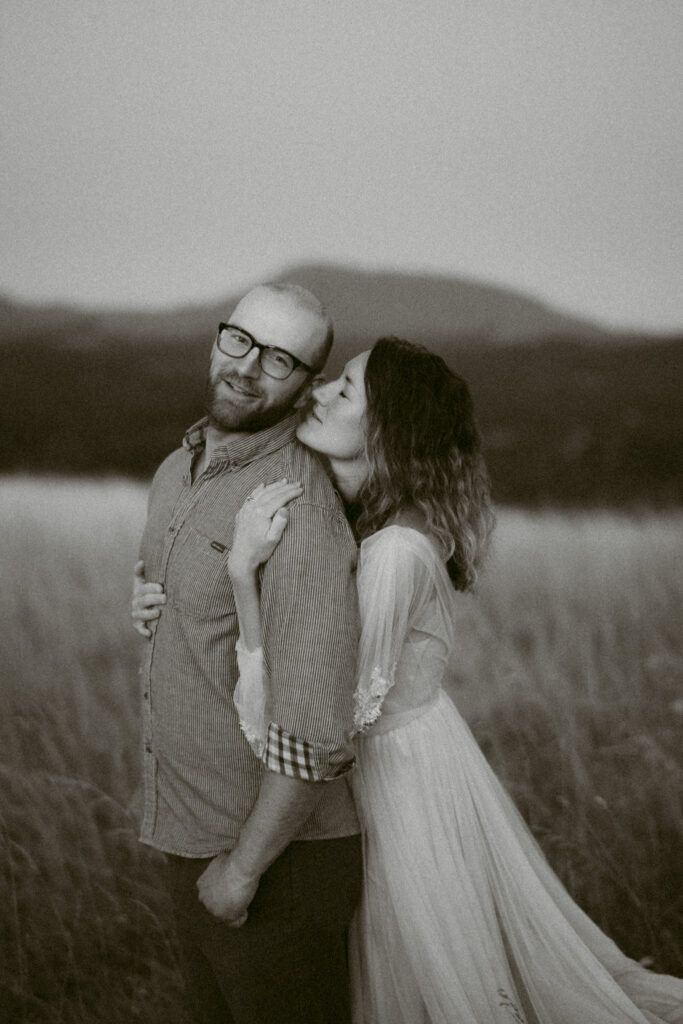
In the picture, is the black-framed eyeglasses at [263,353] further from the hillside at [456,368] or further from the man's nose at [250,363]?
the hillside at [456,368]

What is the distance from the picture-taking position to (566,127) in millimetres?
2936

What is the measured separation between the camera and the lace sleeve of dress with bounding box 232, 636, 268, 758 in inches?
64.1

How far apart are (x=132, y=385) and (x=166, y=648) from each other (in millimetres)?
1339

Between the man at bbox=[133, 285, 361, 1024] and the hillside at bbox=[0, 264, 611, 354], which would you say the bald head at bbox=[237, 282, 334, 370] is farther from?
the hillside at bbox=[0, 264, 611, 354]

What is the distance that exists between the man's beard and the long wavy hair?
19 centimetres

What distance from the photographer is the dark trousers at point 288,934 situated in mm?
1686

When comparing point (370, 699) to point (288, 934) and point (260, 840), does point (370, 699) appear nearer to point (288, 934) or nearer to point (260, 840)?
point (260, 840)

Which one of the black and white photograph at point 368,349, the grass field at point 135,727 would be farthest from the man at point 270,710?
the grass field at point 135,727

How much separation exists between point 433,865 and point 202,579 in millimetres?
756

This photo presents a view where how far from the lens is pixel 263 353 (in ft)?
5.93

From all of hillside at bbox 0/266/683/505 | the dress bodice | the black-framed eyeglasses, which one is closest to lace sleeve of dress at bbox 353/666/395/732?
the dress bodice

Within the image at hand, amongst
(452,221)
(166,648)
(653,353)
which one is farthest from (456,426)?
(653,353)

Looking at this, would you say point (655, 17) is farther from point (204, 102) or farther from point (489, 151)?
point (204, 102)

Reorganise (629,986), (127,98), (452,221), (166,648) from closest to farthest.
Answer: (166,648)
(629,986)
(127,98)
(452,221)
